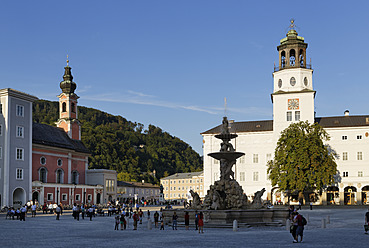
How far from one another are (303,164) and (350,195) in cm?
1367

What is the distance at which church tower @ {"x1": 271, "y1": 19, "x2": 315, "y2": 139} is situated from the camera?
69125mm

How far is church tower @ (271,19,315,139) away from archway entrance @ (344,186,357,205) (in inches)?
431

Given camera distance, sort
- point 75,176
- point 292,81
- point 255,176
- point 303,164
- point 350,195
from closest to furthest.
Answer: point 303,164 < point 350,195 < point 292,81 < point 255,176 < point 75,176

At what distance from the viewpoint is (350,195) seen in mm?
66875

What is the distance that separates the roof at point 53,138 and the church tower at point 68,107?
54.2 inches

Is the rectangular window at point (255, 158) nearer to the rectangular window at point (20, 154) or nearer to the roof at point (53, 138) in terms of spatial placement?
the roof at point (53, 138)

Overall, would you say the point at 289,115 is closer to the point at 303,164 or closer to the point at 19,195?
the point at 303,164

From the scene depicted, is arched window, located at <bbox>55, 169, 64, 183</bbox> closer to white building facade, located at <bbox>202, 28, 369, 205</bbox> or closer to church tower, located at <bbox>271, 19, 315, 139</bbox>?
Answer: white building facade, located at <bbox>202, 28, 369, 205</bbox>

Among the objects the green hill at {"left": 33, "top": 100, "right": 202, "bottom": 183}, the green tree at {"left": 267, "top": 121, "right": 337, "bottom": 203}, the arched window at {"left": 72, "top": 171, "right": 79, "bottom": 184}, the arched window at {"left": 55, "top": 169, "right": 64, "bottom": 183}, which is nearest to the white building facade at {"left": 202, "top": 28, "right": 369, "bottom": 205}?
the green tree at {"left": 267, "top": 121, "right": 337, "bottom": 203}

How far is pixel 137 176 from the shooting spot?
140m

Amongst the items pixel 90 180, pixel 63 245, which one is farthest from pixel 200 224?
pixel 90 180

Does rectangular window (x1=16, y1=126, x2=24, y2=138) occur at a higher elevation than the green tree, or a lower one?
higher

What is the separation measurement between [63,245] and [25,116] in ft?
141

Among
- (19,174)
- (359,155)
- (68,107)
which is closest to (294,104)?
(359,155)
